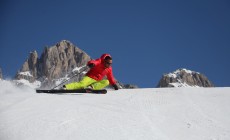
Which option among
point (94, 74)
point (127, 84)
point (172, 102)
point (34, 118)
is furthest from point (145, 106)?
point (127, 84)

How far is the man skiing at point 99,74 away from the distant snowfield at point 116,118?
3.41 metres

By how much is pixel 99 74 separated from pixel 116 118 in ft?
19.1

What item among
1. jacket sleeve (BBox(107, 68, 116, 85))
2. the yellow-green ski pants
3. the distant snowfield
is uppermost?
jacket sleeve (BBox(107, 68, 116, 85))

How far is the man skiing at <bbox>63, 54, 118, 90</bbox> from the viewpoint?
11133 mm

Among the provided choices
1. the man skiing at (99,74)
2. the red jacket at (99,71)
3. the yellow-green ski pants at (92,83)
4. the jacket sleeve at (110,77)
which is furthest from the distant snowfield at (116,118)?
the jacket sleeve at (110,77)

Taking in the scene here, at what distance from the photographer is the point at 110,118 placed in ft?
19.0

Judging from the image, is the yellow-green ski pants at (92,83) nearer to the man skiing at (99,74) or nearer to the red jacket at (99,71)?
the man skiing at (99,74)

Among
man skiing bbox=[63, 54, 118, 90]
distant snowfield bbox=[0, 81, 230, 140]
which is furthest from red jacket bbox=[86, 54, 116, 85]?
distant snowfield bbox=[0, 81, 230, 140]

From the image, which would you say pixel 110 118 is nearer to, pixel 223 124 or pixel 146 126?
pixel 146 126

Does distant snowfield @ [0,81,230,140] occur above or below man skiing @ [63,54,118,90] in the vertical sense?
below

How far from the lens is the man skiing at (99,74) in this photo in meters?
11.1

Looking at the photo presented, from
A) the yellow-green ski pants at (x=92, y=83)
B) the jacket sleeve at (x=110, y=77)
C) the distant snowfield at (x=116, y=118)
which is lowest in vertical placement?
the distant snowfield at (x=116, y=118)

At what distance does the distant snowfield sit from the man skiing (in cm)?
341

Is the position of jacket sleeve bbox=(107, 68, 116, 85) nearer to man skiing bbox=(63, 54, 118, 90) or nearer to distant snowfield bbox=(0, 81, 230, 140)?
man skiing bbox=(63, 54, 118, 90)
